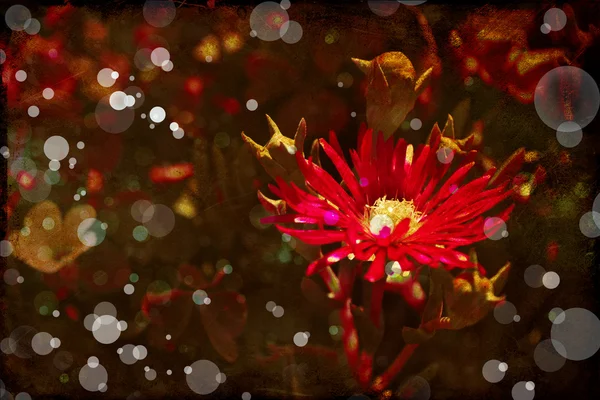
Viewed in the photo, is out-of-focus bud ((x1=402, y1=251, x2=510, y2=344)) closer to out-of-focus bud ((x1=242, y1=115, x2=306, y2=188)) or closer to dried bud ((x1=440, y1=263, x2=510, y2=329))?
dried bud ((x1=440, y1=263, x2=510, y2=329))

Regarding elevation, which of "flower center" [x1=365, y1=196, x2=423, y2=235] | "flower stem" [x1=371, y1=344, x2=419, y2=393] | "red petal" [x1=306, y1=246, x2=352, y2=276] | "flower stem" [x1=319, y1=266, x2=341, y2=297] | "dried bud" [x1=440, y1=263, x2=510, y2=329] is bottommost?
"flower stem" [x1=371, y1=344, x2=419, y2=393]

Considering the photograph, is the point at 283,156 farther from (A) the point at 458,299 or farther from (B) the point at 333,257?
(A) the point at 458,299

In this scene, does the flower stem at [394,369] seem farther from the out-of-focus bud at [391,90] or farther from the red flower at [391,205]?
the out-of-focus bud at [391,90]

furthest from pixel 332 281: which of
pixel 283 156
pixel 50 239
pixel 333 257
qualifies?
pixel 50 239

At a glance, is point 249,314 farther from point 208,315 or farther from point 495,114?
point 495,114

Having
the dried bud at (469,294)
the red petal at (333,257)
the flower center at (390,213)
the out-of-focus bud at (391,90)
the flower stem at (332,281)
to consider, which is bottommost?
the flower stem at (332,281)

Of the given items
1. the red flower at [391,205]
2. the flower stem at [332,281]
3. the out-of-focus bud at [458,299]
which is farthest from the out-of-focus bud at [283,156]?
the out-of-focus bud at [458,299]

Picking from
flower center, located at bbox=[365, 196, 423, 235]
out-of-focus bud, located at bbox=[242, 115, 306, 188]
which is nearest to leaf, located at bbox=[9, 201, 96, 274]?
out-of-focus bud, located at bbox=[242, 115, 306, 188]
